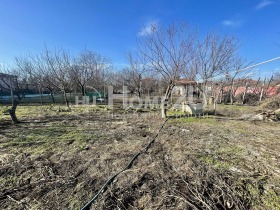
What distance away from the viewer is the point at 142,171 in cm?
229

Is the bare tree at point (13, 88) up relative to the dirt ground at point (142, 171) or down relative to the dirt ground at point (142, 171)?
up

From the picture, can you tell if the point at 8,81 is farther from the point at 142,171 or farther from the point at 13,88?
the point at 142,171

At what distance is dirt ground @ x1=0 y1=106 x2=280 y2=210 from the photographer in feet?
5.60

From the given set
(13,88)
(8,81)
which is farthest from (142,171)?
(8,81)

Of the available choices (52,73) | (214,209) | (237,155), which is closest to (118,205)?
(214,209)

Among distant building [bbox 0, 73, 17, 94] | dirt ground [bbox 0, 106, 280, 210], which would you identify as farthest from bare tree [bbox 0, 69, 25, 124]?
dirt ground [bbox 0, 106, 280, 210]

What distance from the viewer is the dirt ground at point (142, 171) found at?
5.60ft

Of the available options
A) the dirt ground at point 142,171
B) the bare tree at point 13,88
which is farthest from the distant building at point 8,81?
the dirt ground at point 142,171

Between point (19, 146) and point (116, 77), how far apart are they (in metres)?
20.9

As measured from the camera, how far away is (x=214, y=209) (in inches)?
62.2

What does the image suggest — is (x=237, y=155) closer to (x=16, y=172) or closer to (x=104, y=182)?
(x=104, y=182)

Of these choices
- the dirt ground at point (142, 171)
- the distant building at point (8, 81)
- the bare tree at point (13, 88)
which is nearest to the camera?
the dirt ground at point (142, 171)

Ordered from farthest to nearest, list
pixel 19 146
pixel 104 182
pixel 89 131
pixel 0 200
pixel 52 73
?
pixel 52 73 → pixel 89 131 → pixel 19 146 → pixel 104 182 → pixel 0 200

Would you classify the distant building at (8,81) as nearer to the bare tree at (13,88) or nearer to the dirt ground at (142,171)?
the bare tree at (13,88)
